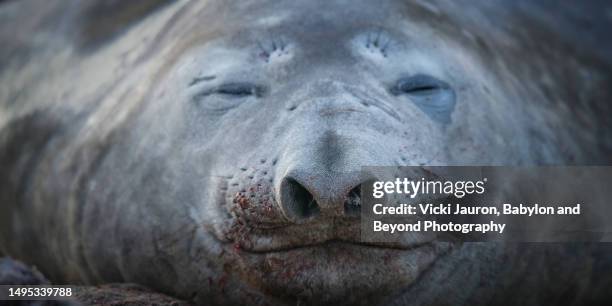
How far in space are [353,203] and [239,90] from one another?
0.76 meters

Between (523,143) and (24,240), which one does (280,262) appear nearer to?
(523,143)

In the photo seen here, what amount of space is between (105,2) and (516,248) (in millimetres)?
2237

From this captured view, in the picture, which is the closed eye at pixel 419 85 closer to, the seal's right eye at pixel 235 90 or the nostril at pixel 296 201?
the seal's right eye at pixel 235 90

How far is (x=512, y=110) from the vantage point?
3.68 metres

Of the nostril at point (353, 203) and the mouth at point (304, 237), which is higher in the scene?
the nostril at point (353, 203)

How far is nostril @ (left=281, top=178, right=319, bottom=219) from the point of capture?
2.70m

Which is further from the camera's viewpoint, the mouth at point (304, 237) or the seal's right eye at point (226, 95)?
the seal's right eye at point (226, 95)

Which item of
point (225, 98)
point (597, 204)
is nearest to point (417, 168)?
point (225, 98)

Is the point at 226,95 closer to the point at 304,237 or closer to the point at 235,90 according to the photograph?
the point at 235,90

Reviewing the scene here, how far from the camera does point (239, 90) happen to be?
335 centimetres

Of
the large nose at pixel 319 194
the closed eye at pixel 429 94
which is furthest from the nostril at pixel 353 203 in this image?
the closed eye at pixel 429 94

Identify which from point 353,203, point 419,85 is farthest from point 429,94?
point 353,203

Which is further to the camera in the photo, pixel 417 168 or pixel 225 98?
pixel 225 98

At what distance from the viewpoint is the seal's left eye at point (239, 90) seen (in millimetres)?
3295
